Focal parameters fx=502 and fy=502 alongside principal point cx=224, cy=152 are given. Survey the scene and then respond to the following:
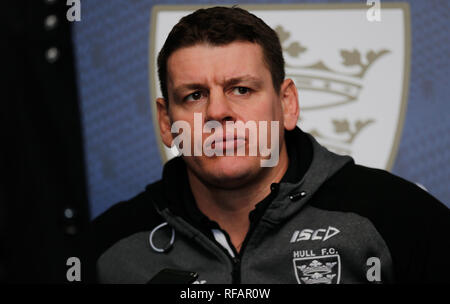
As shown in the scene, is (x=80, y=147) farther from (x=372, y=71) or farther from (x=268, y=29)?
(x=372, y=71)

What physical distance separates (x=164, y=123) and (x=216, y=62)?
0.20 metres

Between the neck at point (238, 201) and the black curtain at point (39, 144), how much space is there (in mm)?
518

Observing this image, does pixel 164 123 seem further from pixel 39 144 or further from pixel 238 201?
pixel 39 144

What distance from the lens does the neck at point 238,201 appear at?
1000 mm

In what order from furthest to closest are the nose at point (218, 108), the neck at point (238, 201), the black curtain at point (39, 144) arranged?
the neck at point (238, 201) < the nose at point (218, 108) < the black curtain at point (39, 144)

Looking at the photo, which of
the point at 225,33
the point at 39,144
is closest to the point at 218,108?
the point at 225,33

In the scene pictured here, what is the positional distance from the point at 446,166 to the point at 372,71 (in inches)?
11.1

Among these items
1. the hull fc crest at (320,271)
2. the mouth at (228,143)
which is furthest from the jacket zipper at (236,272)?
the mouth at (228,143)

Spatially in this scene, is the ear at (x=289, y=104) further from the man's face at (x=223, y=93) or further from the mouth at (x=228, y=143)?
the mouth at (x=228, y=143)

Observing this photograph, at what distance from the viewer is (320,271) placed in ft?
2.93

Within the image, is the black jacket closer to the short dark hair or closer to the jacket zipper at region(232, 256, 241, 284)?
the jacket zipper at region(232, 256, 241, 284)

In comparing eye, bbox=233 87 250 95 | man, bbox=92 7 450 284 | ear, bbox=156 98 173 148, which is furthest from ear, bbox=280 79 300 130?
ear, bbox=156 98 173 148

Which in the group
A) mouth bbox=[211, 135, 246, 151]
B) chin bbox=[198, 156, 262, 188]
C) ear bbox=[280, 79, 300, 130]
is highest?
ear bbox=[280, 79, 300, 130]

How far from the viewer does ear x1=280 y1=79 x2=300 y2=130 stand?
1011mm
